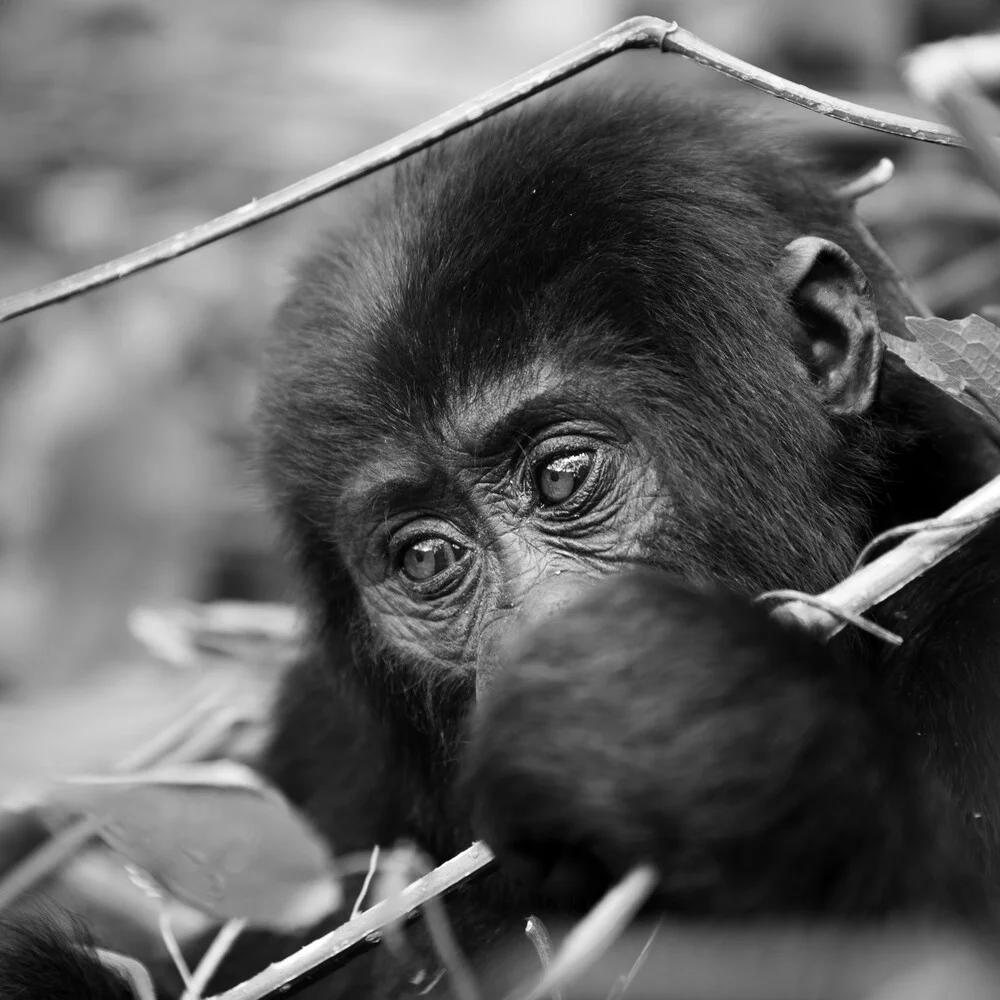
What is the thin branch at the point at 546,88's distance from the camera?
2369mm

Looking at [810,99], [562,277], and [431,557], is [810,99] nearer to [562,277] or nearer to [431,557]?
[562,277]

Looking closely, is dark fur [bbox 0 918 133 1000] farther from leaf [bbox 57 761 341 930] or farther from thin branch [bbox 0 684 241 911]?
leaf [bbox 57 761 341 930]

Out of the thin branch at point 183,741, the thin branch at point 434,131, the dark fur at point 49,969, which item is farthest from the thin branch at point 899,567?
the thin branch at point 183,741

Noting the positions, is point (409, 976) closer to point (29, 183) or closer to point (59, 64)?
point (29, 183)

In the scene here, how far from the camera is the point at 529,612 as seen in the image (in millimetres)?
2701

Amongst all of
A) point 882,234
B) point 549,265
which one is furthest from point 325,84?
point 549,265

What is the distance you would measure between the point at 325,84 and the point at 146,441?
2579 millimetres

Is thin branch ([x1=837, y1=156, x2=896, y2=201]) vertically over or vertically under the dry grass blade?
over

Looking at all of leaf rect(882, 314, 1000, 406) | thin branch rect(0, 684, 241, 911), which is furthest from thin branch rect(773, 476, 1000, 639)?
thin branch rect(0, 684, 241, 911)

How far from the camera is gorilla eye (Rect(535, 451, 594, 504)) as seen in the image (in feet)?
9.16

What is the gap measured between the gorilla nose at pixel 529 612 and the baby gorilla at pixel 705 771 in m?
0.59

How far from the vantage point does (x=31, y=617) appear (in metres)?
5.23

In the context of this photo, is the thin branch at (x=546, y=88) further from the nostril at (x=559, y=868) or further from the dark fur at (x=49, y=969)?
the dark fur at (x=49, y=969)

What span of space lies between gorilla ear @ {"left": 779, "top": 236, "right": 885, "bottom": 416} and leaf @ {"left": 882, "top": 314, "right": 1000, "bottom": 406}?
440 millimetres
